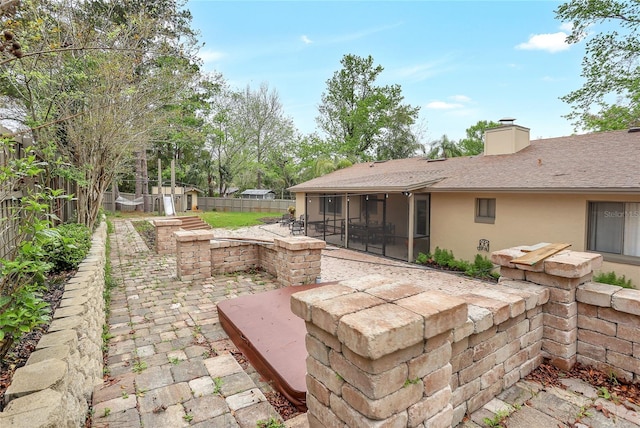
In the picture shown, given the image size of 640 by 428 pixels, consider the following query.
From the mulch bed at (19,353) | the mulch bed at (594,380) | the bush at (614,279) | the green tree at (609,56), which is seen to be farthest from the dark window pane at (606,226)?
the green tree at (609,56)

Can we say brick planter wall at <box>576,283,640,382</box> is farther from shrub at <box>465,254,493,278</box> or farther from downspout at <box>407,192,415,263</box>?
downspout at <box>407,192,415,263</box>

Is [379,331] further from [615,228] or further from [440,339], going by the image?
[615,228]

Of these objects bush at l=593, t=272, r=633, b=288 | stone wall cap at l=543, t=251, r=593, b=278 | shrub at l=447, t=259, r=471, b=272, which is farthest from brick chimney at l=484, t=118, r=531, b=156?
stone wall cap at l=543, t=251, r=593, b=278

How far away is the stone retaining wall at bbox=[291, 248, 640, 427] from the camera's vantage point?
4.48 feet

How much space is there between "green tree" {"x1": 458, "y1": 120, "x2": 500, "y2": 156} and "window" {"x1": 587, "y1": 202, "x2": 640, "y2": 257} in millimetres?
28071

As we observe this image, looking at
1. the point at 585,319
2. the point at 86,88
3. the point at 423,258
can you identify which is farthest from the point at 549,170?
the point at 86,88

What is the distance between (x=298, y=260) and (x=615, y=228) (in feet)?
22.5

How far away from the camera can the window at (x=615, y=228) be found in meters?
6.43

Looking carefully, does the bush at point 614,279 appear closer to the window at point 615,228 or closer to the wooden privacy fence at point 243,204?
the window at point 615,228

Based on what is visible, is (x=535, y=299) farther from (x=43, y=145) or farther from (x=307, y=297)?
(x=43, y=145)

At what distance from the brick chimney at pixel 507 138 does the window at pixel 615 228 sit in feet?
14.3

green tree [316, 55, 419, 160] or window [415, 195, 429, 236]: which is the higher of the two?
green tree [316, 55, 419, 160]

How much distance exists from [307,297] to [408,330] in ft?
1.85

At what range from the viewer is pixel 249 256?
263 inches
